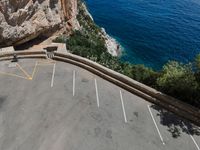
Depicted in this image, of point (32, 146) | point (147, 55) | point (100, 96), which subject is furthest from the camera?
point (147, 55)

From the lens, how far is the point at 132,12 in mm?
76000

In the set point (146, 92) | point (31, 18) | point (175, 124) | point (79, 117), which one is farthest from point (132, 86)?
point (31, 18)

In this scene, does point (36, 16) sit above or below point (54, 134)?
above

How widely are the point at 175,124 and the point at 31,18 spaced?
79.6 ft

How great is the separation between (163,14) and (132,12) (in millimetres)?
8325

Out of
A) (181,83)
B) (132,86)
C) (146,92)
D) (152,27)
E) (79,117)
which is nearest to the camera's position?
(79,117)

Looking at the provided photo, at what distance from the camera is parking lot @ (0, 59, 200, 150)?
19812 millimetres

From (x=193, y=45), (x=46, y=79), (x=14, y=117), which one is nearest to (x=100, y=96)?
(x=46, y=79)

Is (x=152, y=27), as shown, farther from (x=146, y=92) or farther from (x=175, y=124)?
(x=175, y=124)

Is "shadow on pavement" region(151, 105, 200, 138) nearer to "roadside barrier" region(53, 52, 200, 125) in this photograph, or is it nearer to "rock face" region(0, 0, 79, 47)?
"roadside barrier" region(53, 52, 200, 125)

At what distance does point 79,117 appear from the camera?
22031mm

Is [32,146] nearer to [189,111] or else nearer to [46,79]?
[46,79]

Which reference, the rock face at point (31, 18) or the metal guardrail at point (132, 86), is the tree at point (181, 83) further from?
the rock face at point (31, 18)

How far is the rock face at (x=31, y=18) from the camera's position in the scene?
3338 cm
